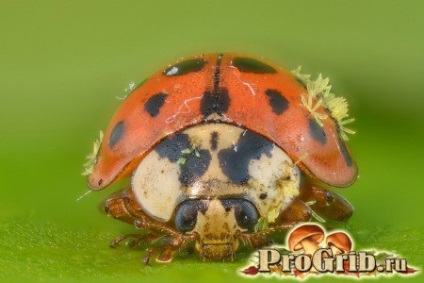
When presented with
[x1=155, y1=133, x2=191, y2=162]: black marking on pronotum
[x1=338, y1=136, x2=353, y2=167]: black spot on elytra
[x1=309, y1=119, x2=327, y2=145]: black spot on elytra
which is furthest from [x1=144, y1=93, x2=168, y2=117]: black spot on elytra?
[x1=338, y1=136, x2=353, y2=167]: black spot on elytra

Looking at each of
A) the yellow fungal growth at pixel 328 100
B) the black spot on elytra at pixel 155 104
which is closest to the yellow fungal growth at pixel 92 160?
the black spot on elytra at pixel 155 104

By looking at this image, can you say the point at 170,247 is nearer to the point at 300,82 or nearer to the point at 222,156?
the point at 222,156

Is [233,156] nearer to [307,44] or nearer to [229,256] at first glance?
[229,256]

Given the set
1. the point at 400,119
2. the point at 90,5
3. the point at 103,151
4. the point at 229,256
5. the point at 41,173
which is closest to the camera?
the point at 229,256

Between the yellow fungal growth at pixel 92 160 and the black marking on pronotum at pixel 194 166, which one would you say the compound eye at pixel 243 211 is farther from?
the yellow fungal growth at pixel 92 160

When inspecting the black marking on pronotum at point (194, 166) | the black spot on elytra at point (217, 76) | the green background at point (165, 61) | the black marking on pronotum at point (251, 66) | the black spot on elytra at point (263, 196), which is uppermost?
the green background at point (165, 61)

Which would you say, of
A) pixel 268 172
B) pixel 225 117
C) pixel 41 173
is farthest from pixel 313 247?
pixel 41 173
